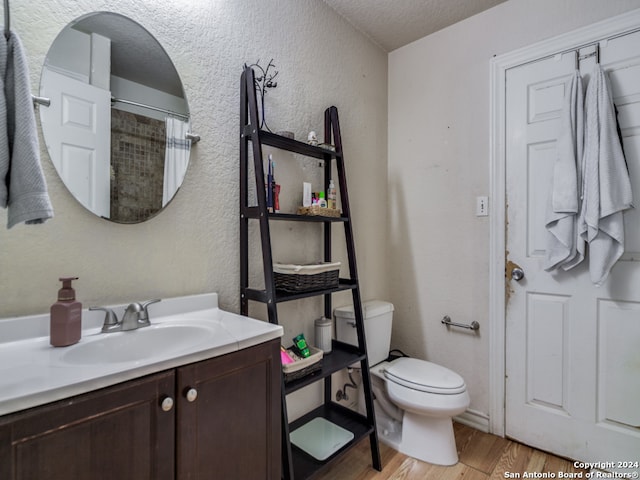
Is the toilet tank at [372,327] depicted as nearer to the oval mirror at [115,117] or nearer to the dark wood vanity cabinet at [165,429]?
the dark wood vanity cabinet at [165,429]

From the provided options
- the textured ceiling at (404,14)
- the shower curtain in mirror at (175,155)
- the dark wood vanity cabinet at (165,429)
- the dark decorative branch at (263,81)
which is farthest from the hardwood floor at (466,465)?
the textured ceiling at (404,14)

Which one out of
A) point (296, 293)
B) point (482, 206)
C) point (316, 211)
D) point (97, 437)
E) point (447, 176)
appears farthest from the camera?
point (447, 176)

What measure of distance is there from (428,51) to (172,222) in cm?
195

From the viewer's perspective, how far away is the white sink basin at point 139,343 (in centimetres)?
90

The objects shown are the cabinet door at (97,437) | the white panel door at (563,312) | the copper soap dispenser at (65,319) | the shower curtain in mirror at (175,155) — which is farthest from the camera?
the white panel door at (563,312)

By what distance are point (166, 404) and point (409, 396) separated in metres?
1.24

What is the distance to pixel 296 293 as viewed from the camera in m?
1.37

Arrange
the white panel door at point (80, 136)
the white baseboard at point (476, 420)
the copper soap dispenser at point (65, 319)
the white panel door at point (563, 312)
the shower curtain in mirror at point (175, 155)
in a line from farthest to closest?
the white baseboard at point (476, 420)
the white panel door at point (563, 312)
the shower curtain in mirror at point (175, 155)
the white panel door at point (80, 136)
the copper soap dispenser at point (65, 319)

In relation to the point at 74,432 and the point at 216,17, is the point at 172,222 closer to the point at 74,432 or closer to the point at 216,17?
the point at 74,432

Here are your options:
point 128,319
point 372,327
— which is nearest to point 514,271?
point 372,327

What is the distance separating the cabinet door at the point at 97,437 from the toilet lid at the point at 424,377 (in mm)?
→ 1197

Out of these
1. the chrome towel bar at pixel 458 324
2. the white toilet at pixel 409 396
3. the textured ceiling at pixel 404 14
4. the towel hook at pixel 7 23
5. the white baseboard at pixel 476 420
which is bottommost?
the white baseboard at pixel 476 420

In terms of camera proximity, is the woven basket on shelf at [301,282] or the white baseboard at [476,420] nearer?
the woven basket on shelf at [301,282]

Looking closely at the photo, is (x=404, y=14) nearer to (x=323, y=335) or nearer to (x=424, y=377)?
(x=323, y=335)
